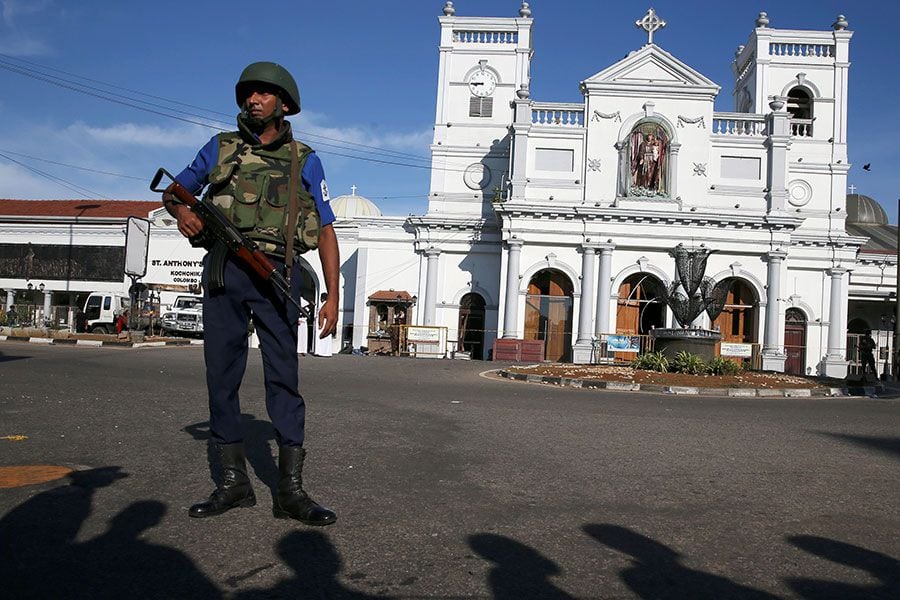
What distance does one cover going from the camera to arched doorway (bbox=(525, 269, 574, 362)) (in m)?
33.7

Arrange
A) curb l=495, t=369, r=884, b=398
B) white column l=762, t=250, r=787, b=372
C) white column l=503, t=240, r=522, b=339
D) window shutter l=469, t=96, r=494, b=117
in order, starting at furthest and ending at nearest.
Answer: window shutter l=469, t=96, r=494, b=117 < white column l=503, t=240, r=522, b=339 < white column l=762, t=250, r=787, b=372 < curb l=495, t=369, r=884, b=398

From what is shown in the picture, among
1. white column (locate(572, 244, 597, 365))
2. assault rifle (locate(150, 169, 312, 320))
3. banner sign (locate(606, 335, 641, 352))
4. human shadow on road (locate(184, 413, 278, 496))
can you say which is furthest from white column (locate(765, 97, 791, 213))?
assault rifle (locate(150, 169, 312, 320))

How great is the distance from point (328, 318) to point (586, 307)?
2942 centimetres

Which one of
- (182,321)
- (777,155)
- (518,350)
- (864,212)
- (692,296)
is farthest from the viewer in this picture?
(864,212)

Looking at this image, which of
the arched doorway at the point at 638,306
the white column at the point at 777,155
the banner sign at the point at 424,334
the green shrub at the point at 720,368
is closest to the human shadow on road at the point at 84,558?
the green shrub at the point at 720,368

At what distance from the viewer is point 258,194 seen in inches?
154

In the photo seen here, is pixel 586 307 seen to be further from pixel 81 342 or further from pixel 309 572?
pixel 309 572

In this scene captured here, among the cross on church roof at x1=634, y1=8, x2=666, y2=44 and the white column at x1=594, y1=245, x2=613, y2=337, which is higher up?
the cross on church roof at x1=634, y1=8, x2=666, y2=44

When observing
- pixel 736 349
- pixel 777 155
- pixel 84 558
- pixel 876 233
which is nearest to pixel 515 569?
pixel 84 558

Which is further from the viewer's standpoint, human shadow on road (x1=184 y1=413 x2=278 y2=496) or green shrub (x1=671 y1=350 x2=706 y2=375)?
green shrub (x1=671 y1=350 x2=706 y2=375)

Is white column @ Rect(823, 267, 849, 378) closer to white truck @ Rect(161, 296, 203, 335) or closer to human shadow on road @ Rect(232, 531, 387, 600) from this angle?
white truck @ Rect(161, 296, 203, 335)

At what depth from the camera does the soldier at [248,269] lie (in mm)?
3889

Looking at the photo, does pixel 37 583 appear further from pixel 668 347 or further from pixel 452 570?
pixel 668 347

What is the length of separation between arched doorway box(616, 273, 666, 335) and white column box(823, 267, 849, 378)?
25.3 feet
